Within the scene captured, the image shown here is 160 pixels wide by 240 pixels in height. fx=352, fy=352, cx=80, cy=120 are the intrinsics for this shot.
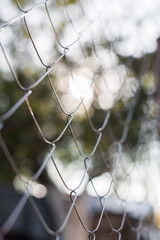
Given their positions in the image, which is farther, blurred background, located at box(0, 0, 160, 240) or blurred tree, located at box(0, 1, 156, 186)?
blurred tree, located at box(0, 1, 156, 186)

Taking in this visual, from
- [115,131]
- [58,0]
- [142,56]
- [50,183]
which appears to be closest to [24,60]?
[58,0]

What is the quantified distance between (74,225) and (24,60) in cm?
174

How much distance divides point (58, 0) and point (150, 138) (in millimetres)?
1591

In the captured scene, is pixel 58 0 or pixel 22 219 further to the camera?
pixel 22 219

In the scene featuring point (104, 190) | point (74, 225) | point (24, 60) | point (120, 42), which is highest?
point (24, 60)

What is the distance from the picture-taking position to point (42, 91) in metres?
3.32

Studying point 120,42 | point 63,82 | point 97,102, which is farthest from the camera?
point 63,82

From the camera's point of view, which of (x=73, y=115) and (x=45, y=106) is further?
(x=45, y=106)

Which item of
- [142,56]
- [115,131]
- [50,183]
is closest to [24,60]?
[115,131]

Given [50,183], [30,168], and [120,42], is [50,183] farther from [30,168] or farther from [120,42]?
[120,42]

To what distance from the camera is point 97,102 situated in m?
2.92

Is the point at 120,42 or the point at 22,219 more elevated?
the point at 120,42

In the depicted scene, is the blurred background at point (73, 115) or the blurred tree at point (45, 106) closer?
the blurred background at point (73, 115)

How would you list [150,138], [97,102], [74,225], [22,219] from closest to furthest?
1. [150,138]
2. [97,102]
3. [74,225]
4. [22,219]
